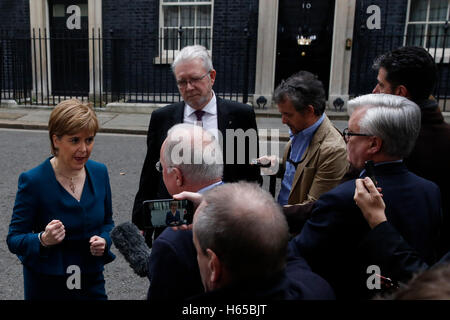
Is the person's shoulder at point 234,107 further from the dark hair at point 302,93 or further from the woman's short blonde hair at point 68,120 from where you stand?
the woman's short blonde hair at point 68,120

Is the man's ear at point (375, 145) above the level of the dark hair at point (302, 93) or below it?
below

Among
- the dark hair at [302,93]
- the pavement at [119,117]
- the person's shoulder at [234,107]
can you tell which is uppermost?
the dark hair at [302,93]

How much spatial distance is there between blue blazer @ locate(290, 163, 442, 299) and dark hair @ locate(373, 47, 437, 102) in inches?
26.3

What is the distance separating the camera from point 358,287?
5.54 feet

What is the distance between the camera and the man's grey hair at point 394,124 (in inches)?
66.8

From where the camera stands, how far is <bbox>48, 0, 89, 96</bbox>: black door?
13148 millimetres

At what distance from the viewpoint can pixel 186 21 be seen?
1267 centimetres

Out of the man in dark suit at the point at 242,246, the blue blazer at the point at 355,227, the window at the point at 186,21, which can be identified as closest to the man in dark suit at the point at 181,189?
the man in dark suit at the point at 242,246

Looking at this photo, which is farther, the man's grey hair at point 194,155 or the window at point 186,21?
the window at point 186,21

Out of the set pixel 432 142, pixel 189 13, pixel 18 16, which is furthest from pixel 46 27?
pixel 432 142

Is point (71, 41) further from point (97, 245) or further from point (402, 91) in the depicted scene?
point (402, 91)

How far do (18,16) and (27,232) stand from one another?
43.0 feet

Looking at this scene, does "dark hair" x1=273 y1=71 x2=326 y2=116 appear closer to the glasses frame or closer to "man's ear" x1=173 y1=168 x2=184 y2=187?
the glasses frame

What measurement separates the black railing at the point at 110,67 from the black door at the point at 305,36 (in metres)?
1.05
